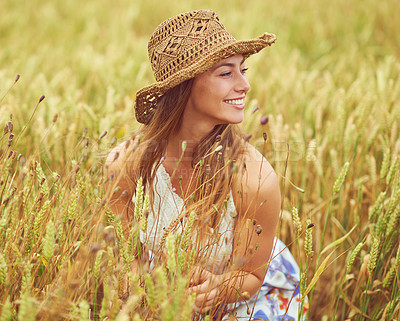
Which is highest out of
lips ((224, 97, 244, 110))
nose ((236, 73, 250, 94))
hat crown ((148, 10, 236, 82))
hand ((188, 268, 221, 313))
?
hat crown ((148, 10, 236, 82))

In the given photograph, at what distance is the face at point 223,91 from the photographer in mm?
1235

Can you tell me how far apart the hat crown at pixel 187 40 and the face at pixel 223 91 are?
53mm

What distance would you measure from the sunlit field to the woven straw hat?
0.27 metres

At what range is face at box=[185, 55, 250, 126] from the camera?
4.05ft

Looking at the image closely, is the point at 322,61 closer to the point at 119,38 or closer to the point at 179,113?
the point at 119,38

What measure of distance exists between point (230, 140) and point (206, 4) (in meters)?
3.77

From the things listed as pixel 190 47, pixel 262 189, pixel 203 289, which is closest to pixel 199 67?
pixel 190 47

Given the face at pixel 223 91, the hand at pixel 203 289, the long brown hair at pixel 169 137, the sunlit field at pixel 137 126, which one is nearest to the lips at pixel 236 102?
the face at pixel 223 91

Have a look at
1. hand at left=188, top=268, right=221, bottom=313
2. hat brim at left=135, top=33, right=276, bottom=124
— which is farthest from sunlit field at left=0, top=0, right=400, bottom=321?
hat brim at left=135, top=33, right=276, bottom=124

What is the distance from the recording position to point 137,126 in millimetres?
1900

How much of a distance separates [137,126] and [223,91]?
0.74 metres

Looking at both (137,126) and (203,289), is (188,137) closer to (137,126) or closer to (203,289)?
(203,289)

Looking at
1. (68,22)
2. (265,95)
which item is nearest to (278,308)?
(265,95)

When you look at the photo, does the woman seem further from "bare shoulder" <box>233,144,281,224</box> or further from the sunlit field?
the sunlit field
